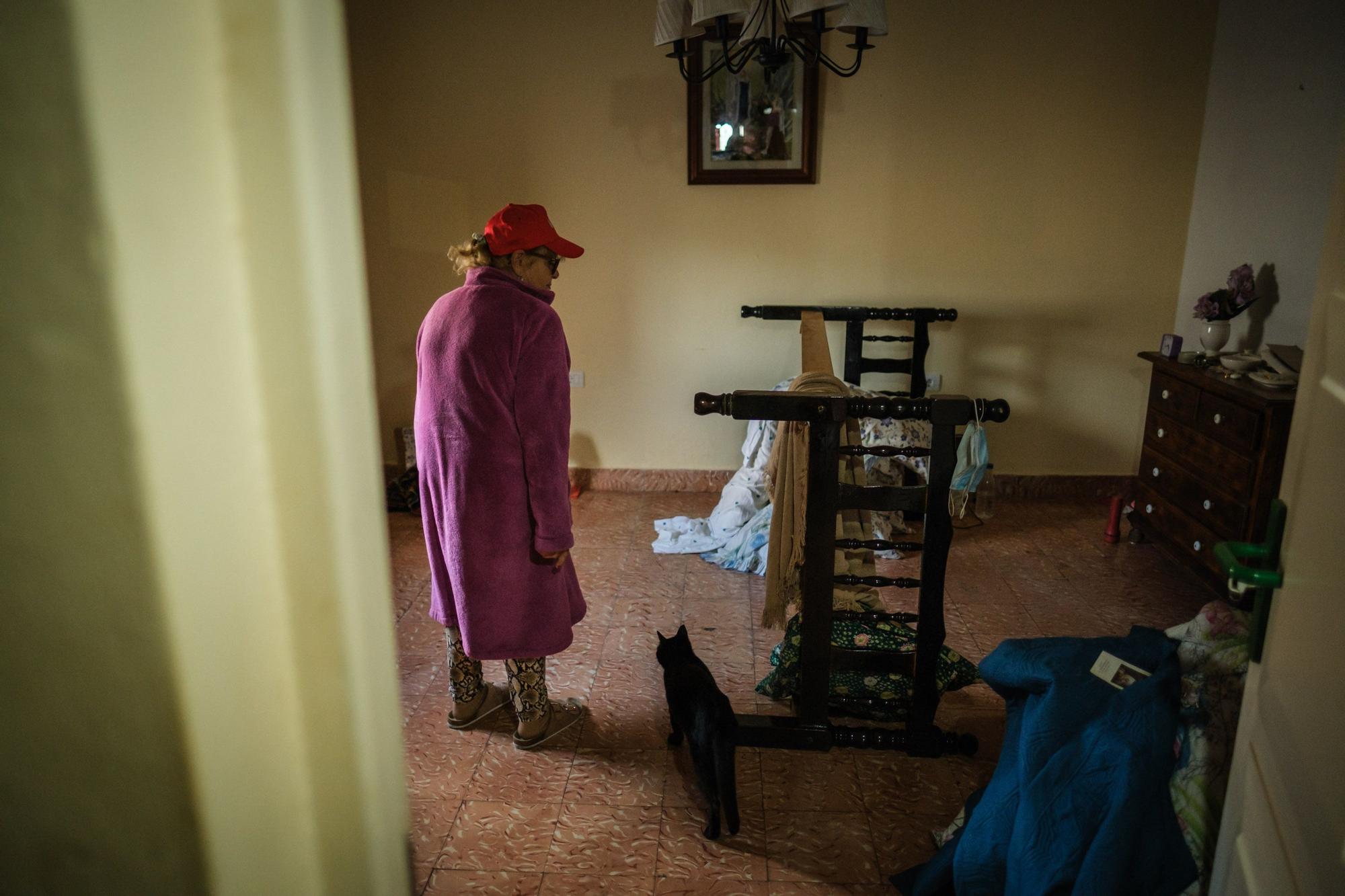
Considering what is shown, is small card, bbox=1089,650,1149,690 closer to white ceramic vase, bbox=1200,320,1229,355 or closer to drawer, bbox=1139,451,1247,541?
drawer, bbox=1139,451,1247,541

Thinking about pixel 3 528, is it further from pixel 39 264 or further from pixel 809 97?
pixel 809 97

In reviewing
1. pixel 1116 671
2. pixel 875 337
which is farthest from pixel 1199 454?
pixel 1116 671

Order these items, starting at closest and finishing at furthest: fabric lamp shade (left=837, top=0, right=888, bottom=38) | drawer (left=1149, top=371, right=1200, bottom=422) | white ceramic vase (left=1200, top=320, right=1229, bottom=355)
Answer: fabric lamp shade (left=837, top=0, right=888, bottom=38) → drawer (left=1149, top=371, right=1200, bottom=422) → white ceramic vase (left=1200, top=320, right=1229, bottom=355)

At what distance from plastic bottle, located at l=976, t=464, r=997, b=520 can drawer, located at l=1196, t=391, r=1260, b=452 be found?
1.07 metres

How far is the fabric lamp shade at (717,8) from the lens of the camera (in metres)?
2.27

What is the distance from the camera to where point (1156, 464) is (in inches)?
143

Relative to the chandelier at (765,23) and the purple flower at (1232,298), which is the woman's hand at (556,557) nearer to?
the chandelier at (765,23)

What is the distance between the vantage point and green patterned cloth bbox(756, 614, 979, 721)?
2.35 metres

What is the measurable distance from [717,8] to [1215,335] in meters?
2.52

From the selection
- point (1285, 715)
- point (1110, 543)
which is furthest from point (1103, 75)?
point (1285, 715)

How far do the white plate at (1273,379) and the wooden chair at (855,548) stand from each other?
162cm

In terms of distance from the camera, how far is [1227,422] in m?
3.06

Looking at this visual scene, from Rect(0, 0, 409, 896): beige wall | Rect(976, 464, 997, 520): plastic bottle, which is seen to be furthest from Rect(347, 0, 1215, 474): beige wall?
Rect(0, 0, 409, 896): beige wall

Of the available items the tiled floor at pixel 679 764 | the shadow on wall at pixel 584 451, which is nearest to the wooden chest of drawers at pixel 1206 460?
the tiled floor at pixel 679 764
